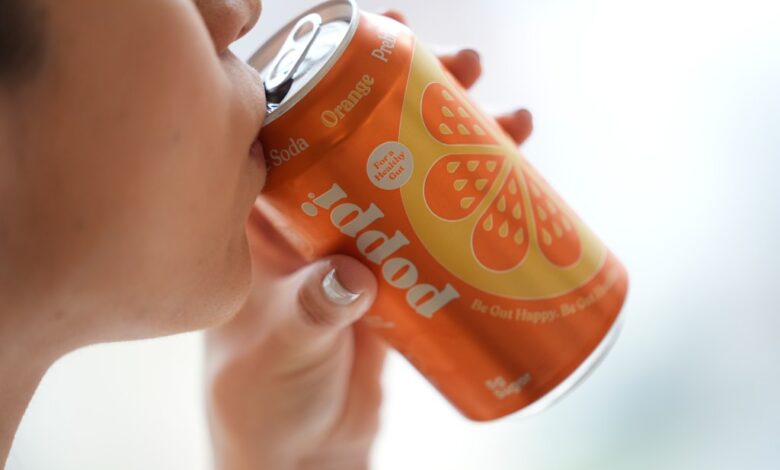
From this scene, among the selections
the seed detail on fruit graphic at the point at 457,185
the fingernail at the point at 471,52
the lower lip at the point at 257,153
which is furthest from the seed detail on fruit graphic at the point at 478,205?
the fingernail at the point at 471,52

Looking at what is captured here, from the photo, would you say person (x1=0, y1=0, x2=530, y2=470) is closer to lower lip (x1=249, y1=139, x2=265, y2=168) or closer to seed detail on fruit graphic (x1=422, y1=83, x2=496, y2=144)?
lower lip (x1=249, y1=139, x2=265, y2=168)

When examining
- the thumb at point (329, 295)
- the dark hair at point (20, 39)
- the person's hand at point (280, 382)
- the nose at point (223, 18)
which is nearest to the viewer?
the dark hair at point (20, 39)

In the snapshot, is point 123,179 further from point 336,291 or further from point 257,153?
point 336,291

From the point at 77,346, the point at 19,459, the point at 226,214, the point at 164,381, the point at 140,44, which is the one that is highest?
the point at 140,44

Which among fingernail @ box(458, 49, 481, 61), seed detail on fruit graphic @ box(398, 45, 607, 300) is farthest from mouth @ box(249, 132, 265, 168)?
fingernail @ box(458, 49, 481, 61)

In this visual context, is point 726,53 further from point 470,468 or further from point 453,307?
point 470,468

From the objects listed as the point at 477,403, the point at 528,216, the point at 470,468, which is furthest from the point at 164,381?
the point at 528,216

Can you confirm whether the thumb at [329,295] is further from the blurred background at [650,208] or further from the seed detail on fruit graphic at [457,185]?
the blurred background at [650,208]
